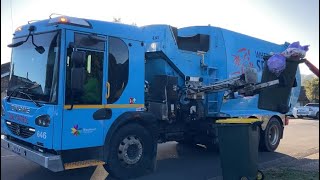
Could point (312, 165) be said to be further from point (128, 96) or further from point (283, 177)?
point (128, 96)

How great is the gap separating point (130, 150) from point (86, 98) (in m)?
1.43

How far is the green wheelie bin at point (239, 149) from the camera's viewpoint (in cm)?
628

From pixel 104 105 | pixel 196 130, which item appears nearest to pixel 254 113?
pixel 196 130

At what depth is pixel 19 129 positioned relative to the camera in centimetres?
654

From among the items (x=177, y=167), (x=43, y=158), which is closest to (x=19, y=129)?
(x=43, y=158)

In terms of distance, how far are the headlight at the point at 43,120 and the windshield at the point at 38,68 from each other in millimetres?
261

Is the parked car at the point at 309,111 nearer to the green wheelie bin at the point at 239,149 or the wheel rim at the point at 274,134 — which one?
the wheel rim at the point at 274,134

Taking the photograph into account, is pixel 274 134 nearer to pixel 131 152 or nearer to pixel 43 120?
pixel 131 152

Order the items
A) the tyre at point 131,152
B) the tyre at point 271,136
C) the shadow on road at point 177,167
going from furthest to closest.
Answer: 1. the tyre at point 271,136
2. the shadow on road at point 177,167
3. the tyre at point 131,152

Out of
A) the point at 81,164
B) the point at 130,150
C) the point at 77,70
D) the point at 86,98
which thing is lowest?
the point at 81,164

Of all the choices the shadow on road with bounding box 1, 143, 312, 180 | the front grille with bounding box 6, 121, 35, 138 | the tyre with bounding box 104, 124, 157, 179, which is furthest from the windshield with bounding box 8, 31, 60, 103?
the shadow on road with bounding box 1, 143, 312, 180

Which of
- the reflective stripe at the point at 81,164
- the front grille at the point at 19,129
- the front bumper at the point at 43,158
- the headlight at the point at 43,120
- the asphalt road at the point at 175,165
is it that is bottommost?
the asphalt road at the point at 175,165

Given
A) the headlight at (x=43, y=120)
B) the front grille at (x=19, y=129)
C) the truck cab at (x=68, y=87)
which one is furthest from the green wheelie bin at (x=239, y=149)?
the front grille at (x=19, y=129)

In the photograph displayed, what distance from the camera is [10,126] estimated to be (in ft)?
22.6
